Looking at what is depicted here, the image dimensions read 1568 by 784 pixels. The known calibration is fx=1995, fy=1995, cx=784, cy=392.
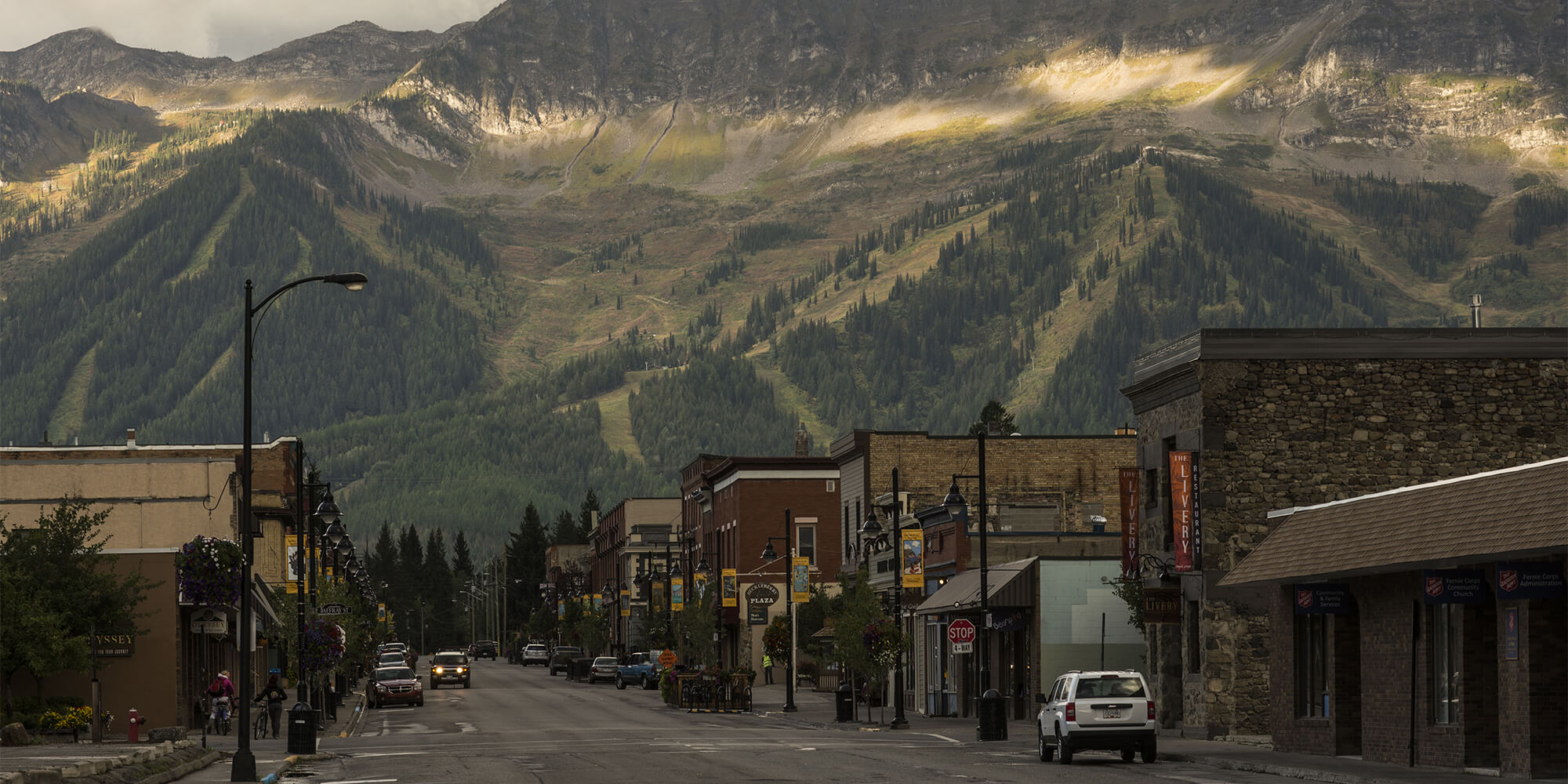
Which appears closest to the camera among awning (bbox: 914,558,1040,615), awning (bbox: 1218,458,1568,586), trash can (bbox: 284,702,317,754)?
awning (bbox: 1218,458,1568,586)

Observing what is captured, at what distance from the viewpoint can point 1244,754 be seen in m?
39.4

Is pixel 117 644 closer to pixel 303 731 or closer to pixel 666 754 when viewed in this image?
pixel 303 731

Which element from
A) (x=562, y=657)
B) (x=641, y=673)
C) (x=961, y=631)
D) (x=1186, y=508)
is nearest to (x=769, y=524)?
(x=641, y=673)

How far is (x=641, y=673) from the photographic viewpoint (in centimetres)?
10031

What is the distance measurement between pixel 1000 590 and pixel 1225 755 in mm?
18170

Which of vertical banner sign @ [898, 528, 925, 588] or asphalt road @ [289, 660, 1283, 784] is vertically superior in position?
vertical banner sign @ [898, 528, 925, 588]

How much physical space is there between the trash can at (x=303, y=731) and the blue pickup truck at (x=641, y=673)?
56953 mm

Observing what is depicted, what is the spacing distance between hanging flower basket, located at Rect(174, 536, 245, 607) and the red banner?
23078mm

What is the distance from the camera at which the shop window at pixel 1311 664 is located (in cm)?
3950

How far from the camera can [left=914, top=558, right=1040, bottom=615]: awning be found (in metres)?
57.2

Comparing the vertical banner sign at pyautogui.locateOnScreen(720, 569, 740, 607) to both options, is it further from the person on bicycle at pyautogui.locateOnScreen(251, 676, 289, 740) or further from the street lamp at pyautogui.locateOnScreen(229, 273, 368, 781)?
the street lamp at pyautogui.locateOnScreen(229, 273, 368, 781)

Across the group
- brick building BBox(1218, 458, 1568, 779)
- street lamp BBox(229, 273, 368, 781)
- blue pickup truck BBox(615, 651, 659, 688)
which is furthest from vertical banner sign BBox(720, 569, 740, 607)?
street lamp BBox(229, 273, 368, 781)

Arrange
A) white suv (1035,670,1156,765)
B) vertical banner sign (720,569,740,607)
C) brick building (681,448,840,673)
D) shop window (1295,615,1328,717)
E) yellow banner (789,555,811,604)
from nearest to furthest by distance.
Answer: white suv (1035,670,1156,765) < shop window (1295,615,1328,717) < yellow banner (789,555,811,604) < vertical banner sign (720,569,740,607) < brick building (681,448,840,673)

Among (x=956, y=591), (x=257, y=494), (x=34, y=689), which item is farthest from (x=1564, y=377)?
(x=257, y=494)
